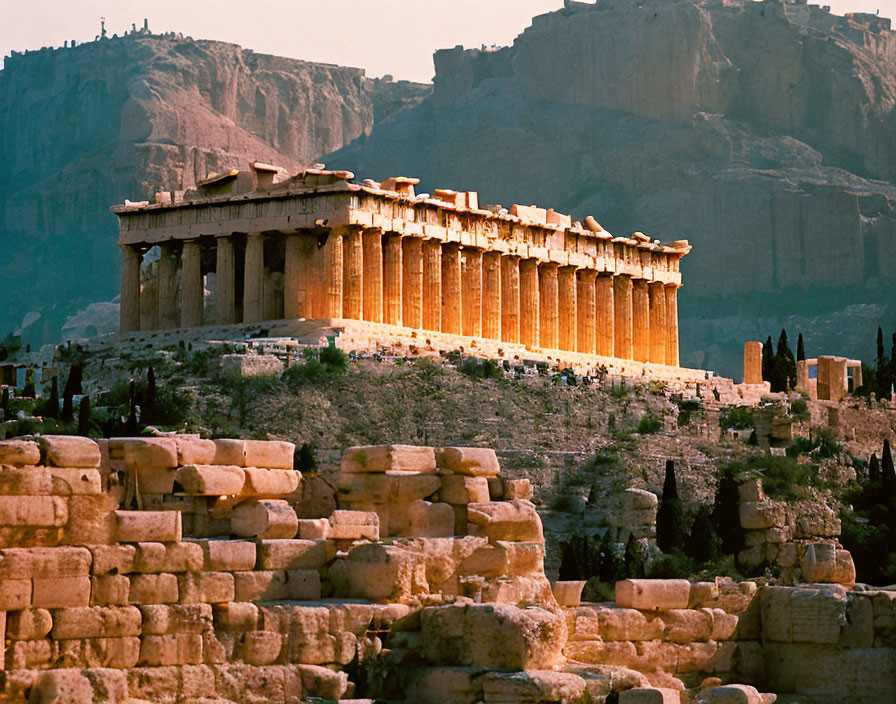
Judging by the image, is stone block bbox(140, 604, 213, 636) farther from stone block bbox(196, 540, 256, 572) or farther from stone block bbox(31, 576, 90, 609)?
stone block bbox(31, 576, 90, 609)

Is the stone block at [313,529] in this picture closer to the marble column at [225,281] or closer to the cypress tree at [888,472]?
the cypress tree at [888,472]

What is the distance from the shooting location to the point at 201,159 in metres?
137

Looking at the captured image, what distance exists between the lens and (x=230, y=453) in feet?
85.8

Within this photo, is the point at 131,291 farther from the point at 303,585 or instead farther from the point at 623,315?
the point at 303,585

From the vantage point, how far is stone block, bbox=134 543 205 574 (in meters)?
23.6

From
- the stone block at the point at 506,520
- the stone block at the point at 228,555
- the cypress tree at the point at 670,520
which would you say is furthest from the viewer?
the cypress tree at the point at 670,520

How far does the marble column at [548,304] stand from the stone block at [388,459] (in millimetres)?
50953

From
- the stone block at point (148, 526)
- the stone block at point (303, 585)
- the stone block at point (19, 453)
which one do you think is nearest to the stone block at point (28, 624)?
the stone block at point (148, 526)

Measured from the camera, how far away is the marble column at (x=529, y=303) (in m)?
77.9

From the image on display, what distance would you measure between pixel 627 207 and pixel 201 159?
2993cm

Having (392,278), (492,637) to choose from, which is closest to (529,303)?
(392,278)

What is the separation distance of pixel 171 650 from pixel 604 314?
201 ft

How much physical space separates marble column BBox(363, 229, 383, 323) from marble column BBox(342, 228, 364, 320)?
A: 0.56 metres

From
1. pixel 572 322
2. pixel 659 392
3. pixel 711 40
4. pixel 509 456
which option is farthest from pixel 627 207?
pixel 509 456
